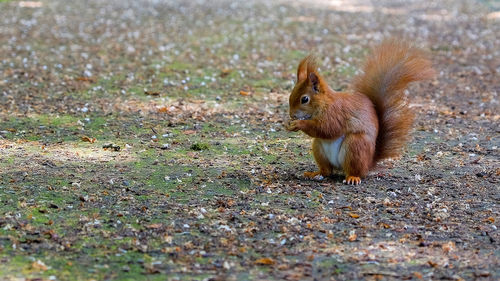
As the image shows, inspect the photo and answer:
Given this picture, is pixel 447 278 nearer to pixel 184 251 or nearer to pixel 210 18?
pixel 184 251

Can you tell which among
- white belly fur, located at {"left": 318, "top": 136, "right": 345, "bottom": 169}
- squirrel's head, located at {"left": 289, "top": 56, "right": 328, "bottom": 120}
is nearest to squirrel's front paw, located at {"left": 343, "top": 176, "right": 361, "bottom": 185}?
white belly fur, located at {"left": 318, "top": 136, "right": 345, "bottom": 169}

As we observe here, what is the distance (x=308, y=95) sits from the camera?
4.27 metres

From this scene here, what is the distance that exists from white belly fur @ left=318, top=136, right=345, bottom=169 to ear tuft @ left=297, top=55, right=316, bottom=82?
0.42 metres

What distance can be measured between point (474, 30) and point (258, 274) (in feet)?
30.2

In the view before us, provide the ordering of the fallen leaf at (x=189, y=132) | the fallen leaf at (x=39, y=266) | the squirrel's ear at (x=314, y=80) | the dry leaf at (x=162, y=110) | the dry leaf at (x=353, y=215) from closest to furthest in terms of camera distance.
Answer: the fallen leaf at (x=39, y=266), the dry leaf at (x=353, y=215), the squirrel's ear at (x=314, y=80), the fallen leaf at (x=189, y=132), the dry leaf at (x=162, y=110)

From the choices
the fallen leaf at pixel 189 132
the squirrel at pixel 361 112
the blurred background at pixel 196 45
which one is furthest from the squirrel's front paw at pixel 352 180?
the blurred background at pixel 196 45

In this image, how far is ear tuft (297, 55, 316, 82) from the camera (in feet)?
14.2

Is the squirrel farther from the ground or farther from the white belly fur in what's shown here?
the ground

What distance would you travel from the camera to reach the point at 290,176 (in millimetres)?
4574

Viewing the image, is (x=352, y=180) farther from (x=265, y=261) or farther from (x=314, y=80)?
(x=265, y=261)

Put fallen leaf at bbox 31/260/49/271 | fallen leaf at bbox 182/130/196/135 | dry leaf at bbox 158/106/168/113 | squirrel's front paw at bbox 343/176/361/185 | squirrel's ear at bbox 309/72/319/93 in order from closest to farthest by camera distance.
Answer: fallen leaf at bbox 31/260/49/271
squirrel's ear at bbox 309/72/319/93
squirrel's front paw at bbox 343/176/361/185
fallen leaf at bbox 182/130/196/135
dry leaf at bbox 158/106/168/113

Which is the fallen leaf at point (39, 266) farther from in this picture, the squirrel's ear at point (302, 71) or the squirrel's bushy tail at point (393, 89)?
the squirrel's bushy tail at point (393, 89)

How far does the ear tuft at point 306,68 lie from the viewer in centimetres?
432

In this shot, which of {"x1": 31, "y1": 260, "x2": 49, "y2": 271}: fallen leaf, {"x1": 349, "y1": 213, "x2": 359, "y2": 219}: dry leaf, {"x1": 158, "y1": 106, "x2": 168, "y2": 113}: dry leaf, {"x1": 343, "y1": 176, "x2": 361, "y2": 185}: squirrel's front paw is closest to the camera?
{"x1": 31, "y1": 260, "x2": 49, "y2": 271}: fallen leaf
